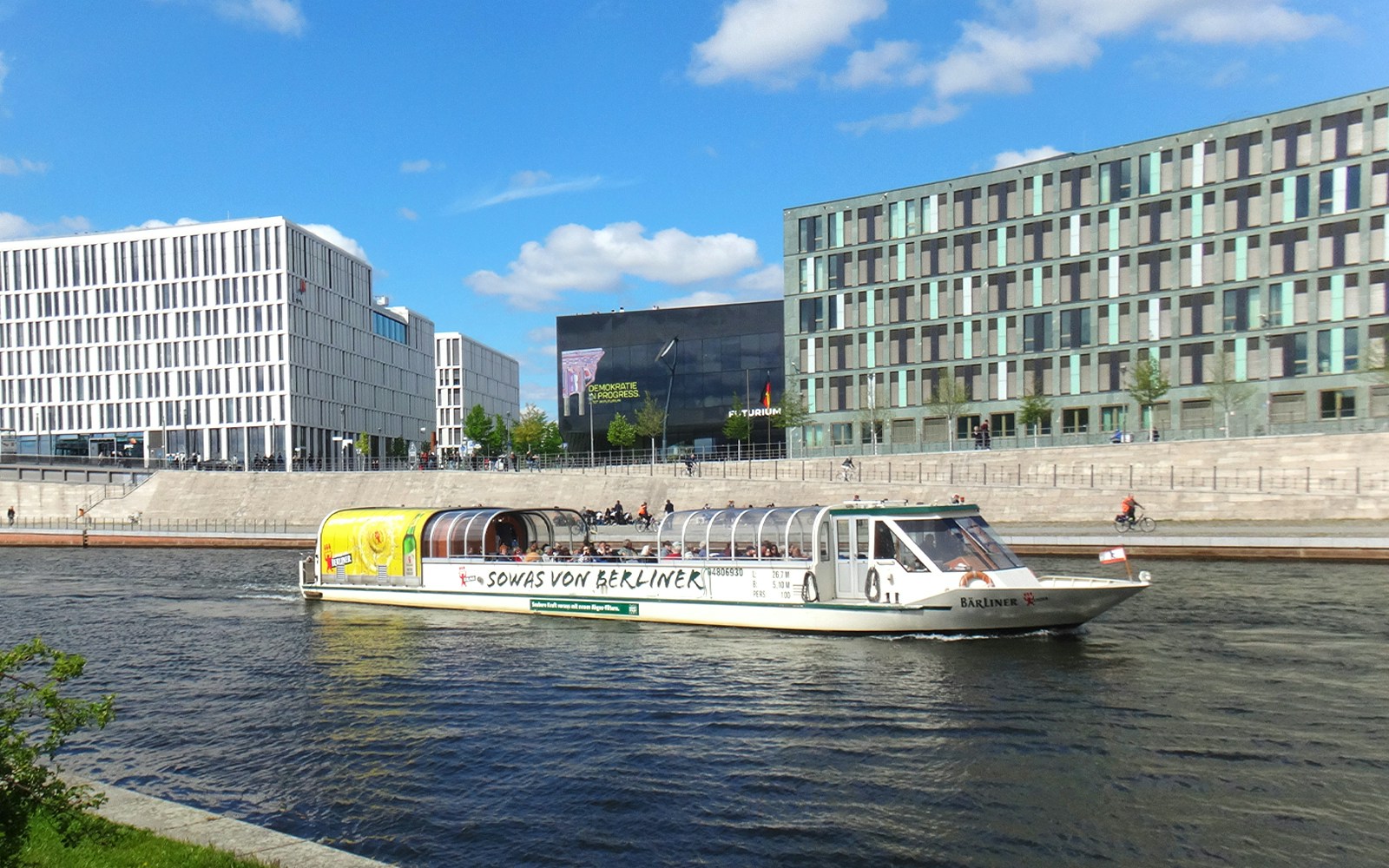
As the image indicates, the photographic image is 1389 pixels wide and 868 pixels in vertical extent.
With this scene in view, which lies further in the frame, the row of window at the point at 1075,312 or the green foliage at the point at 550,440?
the green foliage at the point at 550,440

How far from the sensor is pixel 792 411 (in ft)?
287

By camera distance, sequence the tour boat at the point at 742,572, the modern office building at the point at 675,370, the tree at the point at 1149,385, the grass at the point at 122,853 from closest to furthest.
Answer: the grass at the point at 122,853, the tour boat at the point at 742,572, the tree at the point at 1149,385, the modern office building at the point at 675,370

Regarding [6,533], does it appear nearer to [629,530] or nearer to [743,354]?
[629,530]

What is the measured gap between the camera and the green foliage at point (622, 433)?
4018 inches

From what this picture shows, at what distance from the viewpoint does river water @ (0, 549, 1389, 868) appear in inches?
478

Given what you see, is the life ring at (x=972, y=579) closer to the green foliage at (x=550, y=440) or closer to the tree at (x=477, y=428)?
the green foliage at (x=550, y=440)

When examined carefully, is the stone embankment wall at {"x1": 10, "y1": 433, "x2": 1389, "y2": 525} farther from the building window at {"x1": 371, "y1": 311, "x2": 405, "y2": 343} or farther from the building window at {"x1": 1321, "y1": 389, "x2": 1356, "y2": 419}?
the building window at {"x1": 371, "y1": 311, "x2": 405, "y2": 343}

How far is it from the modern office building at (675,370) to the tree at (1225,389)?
38503mm

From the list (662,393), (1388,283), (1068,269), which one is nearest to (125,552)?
(662,393)

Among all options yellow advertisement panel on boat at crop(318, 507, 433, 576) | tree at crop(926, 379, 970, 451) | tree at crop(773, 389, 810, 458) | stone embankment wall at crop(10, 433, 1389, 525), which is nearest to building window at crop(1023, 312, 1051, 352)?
tree at crop(926, 379, 970, 451)

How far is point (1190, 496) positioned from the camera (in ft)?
181

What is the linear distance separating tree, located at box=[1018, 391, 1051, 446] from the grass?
238ft

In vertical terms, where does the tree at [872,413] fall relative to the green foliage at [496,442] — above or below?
above

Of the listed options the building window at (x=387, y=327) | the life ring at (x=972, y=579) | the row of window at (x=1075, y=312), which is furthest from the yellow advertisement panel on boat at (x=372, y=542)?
the building window at (x=387, y=327)
